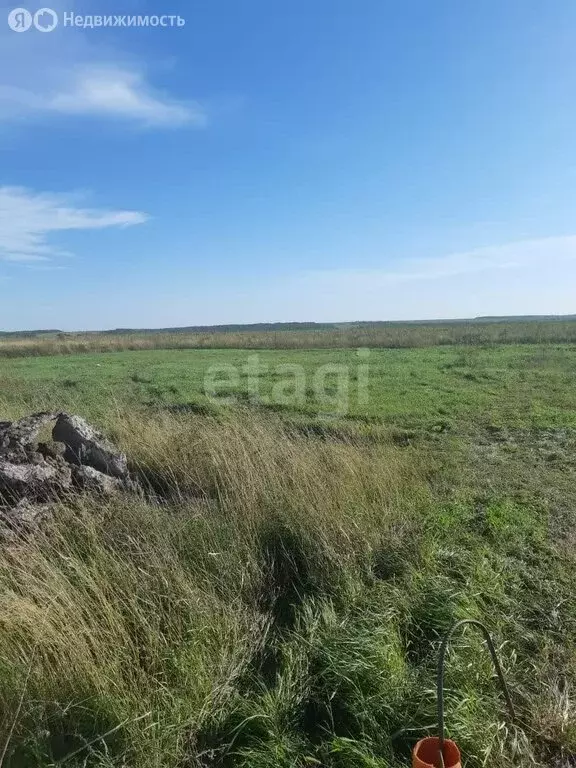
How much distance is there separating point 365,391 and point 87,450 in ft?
35.7

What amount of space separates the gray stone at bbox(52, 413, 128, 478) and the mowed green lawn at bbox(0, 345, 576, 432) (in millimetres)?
3618

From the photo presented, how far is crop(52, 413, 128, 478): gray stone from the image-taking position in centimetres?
682

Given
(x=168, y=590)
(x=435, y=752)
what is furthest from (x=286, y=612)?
(x=435, y=752)

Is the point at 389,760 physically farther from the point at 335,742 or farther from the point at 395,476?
the point at 395,476

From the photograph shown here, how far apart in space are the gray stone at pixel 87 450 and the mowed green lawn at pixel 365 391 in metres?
3.62

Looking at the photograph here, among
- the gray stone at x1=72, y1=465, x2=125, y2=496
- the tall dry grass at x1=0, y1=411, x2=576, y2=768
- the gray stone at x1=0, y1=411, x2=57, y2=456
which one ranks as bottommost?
the tall dry grass at x1=0, y1=411, x2=576, y2=768

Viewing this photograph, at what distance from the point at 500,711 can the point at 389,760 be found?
2.63 feet

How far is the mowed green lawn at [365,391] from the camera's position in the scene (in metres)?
12.7

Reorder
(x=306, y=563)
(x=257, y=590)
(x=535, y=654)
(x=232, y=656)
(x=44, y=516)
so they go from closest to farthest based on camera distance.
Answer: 1. (x=232, y=656)
2. (x=535, y=654)
3. (x=257, y=590)
4. (x=306, y=563)
5. (x=44, y=516)

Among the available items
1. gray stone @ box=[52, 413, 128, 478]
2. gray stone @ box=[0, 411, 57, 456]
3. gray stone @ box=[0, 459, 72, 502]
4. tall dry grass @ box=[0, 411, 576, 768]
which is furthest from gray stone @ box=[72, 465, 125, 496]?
gray stone @ box=[0, 411, 57, 456]

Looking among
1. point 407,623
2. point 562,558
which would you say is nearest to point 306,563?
point 407,623

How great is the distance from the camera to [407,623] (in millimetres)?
4066

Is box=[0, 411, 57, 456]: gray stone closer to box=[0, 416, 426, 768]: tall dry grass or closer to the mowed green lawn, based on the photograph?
box=[0, 416, 426, 768]: tall dry grass

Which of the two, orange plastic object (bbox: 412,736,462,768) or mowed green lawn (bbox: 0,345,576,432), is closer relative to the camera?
orange plastic object (bbox: 412,736,462,768)
